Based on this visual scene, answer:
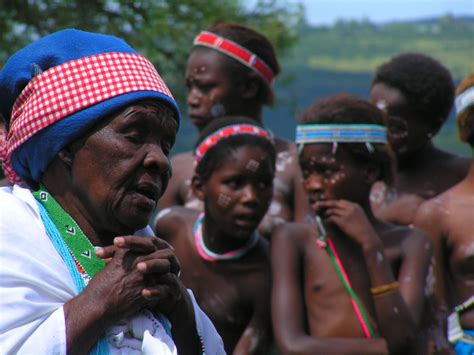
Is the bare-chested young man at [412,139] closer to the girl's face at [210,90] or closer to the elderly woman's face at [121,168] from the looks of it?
the girl's face at [210,90]

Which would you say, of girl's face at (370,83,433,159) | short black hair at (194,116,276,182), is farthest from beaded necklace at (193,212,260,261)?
girl's face at (370,83,433,159)

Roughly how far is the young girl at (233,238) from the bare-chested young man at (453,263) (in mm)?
874

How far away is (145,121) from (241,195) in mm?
2147

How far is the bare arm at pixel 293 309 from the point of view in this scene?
4.07 m

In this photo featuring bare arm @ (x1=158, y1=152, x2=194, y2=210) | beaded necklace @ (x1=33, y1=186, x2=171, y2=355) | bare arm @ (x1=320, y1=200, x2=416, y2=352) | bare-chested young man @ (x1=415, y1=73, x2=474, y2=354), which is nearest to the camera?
beaded necklace @ (x1=33, y1=186, x2=171, y2=355)

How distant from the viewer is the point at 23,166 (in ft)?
8.25

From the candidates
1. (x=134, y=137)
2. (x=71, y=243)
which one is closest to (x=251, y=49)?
(x=134, y=137)

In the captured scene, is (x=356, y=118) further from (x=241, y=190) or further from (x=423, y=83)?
(x=423, y=83)

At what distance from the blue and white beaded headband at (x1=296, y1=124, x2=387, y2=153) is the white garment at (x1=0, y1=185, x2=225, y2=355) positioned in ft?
7.63

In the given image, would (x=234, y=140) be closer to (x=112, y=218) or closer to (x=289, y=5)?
(x=112, y=218)

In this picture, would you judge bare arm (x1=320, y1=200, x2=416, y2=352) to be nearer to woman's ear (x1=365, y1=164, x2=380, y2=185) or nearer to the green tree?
woman's ear (x1=365, y1=164, x2=380, y2=185)

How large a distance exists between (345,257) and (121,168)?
2.21m

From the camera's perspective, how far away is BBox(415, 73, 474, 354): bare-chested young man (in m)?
4.33

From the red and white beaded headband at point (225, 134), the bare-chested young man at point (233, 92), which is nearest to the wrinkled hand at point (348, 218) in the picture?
the red and white beaded headband at point (225, 134)
